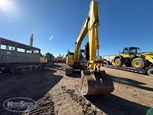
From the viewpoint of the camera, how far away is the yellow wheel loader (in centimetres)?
968

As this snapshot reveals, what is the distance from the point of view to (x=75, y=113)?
260 cm

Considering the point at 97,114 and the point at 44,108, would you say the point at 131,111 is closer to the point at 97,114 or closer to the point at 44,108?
the point at 97,114

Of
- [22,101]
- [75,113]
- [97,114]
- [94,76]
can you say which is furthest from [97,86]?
[22,101]

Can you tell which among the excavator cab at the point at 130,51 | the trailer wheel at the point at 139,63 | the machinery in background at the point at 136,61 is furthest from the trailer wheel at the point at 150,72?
the excavator cab at the point at 130,51

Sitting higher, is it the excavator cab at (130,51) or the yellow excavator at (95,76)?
the excavator cab at (130,51)

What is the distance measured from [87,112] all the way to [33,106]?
166cm

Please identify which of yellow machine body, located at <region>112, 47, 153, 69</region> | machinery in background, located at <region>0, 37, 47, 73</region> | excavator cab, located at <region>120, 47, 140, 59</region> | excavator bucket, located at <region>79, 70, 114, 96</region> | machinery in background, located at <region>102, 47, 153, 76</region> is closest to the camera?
excavator bucket, located at <region>79, 70, 114, 96</region>

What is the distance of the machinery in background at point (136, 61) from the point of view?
31.7 feet

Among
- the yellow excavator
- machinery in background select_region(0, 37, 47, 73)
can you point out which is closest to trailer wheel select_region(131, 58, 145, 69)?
the yellow excavator

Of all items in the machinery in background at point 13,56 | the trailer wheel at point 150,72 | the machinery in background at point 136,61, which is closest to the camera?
the machinery in background at point 13,56

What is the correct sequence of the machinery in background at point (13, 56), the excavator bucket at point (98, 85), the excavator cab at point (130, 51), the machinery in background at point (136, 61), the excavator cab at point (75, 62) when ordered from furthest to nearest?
the excavator cab at point (130, 51), the machinery in background at point (136, 61), the excavator cab at point (75, 62), the machinery in background at point (13, 56), the excavator bucket at point (98, 85)

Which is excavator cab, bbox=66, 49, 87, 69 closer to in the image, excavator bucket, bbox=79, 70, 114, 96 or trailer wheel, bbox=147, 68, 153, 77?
excavator bucket, bbox=79, 70, 114, 96

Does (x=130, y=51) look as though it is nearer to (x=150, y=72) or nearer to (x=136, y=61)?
(x=136, y=61)

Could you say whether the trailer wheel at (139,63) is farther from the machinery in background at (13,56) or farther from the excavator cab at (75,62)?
the machinery in background at (13,56)
